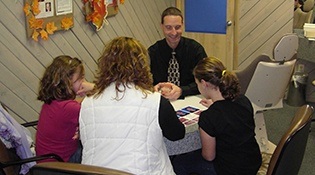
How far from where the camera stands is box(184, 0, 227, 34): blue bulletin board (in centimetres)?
487

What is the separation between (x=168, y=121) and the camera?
6.03 feet

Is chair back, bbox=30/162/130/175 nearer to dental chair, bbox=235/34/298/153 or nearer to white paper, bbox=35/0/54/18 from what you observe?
white paper, bbox=35/0/54/18

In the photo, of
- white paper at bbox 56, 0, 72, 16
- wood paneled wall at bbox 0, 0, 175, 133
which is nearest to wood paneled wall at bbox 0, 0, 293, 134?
wood paneled wall at bbox 0, 0, 175, 133

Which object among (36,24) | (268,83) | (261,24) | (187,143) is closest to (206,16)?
(261,24)

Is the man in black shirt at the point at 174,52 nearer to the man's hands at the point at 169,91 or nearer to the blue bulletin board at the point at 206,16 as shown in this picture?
the man's hands at the point at 169,91

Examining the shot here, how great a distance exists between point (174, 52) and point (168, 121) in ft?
4.31

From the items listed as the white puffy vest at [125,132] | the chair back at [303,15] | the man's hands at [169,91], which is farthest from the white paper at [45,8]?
the chair back at [303,15]

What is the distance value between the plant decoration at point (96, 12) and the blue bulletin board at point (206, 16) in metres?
1.41

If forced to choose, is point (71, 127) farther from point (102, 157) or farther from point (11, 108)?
point (11, 108)

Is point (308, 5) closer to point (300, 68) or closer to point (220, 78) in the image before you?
point (300, 68)

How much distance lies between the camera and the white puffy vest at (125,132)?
5.79 feet

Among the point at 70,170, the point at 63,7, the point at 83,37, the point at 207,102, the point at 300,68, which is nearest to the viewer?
the point at 70,170

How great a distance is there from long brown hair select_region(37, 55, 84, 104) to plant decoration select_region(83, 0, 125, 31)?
4.56 ft

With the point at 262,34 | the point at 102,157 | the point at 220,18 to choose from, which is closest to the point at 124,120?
the point at 102,157
